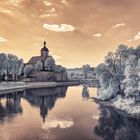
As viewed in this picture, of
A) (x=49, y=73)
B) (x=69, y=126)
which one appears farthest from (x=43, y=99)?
(x=49, y=73)

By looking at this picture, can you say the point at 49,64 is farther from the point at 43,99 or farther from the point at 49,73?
the point at 43,99

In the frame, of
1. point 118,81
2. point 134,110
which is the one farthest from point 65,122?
point 118,81

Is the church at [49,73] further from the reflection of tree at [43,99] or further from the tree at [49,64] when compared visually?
the reflection of tree at [43,99]

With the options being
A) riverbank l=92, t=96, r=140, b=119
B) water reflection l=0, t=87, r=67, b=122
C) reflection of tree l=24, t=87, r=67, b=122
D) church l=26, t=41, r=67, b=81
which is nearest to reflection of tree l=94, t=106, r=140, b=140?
riverbank l=92, t=96, r=140, b=119

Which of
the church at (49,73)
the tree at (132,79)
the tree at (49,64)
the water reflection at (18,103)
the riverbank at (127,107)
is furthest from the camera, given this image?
the tree at (49,64)

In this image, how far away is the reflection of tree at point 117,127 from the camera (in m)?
35.4

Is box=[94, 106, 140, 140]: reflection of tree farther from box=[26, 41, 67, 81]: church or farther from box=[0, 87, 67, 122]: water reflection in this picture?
box=[26, 41, 67, 81]: church

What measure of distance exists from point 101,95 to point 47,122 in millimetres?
28955

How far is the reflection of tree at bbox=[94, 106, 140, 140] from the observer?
116 feet

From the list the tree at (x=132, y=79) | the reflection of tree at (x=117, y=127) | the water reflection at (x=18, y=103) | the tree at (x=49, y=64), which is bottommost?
the reflection of tree at (x=117, y=127)

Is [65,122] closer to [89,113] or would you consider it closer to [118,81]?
[89,113]

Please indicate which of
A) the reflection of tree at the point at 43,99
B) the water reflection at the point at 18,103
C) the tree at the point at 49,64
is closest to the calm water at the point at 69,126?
the water reflection at the point at 18,103

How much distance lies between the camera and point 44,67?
605ft

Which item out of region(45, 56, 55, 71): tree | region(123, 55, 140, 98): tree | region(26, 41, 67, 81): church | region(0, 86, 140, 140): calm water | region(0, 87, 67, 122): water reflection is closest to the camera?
region(0, 86, 140, 140): calm water
